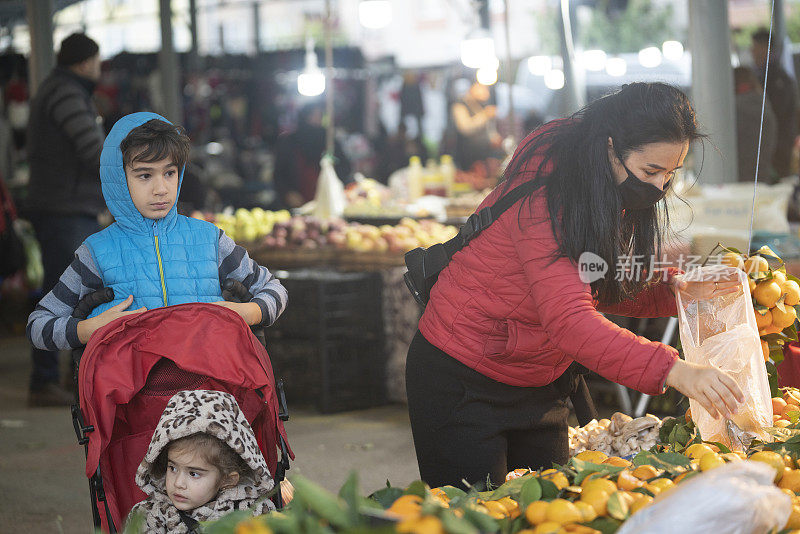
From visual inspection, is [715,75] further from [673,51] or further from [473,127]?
[673,51]

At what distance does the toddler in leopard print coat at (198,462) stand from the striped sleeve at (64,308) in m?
0.35

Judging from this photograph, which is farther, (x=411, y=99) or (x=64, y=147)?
(x=411, y=99)

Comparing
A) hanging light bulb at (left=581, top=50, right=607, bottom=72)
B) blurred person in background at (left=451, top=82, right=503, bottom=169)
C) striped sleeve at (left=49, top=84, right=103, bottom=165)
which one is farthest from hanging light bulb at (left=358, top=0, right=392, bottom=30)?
hanging light bulb at (left=581, top=50, right=607, bottom=72)

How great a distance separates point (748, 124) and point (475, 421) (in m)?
3.90

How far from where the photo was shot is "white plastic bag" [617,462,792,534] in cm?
142

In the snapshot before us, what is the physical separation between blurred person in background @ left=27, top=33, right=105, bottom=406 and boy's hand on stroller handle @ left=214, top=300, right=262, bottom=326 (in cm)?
293

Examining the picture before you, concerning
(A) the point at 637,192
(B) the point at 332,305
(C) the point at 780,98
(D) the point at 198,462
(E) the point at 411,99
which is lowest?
(B) the point at 332,305

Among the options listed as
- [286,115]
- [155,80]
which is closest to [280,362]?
[155,80]

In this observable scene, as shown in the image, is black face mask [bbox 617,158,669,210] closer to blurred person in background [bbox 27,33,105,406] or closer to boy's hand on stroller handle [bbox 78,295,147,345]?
boy's hand on stroller handle [bbox 78,295,147,345]

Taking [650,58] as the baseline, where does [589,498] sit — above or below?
below

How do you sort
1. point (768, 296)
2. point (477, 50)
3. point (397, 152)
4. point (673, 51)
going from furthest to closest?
point (673, 51)
point (397, 152)
point (477, 50)
point (768, 296)

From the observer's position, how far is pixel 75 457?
4.71 meters

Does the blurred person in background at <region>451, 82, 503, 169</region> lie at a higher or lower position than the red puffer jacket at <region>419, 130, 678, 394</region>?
higher

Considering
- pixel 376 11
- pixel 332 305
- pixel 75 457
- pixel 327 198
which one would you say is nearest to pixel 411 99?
pixel 376 11
